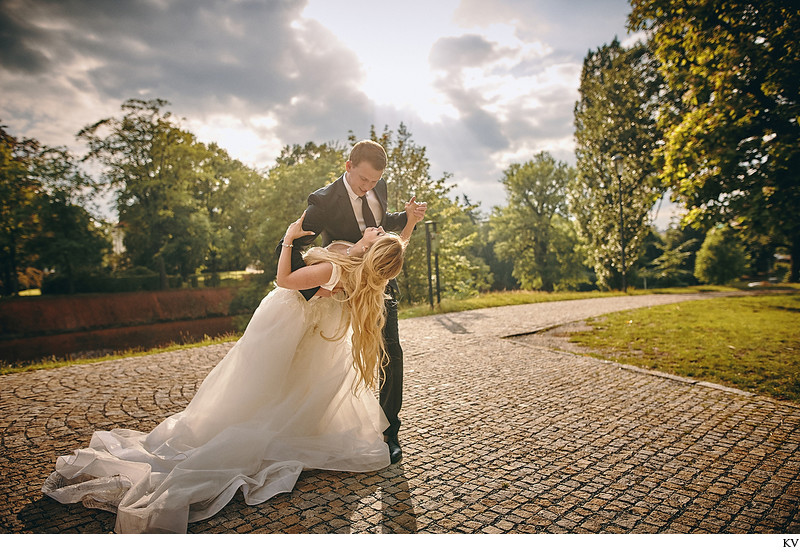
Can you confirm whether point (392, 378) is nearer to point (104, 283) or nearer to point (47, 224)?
point (47, 224)

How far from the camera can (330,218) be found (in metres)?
3.47

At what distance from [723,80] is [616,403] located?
11.3 m

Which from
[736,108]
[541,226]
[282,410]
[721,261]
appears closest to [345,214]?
[282,410]

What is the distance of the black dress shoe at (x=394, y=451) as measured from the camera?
3221 millimetres

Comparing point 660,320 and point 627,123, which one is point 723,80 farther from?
point 627,123

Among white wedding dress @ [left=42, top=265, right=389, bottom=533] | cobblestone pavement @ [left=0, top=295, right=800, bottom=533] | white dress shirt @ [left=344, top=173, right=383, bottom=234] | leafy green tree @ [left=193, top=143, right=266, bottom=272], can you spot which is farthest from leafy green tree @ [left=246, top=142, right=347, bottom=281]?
white wedding dress @ [left=42, top=265, right=389, bottom=533]

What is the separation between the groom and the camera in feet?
10.8

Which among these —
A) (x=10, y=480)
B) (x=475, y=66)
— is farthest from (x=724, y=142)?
(x=10, y=480)

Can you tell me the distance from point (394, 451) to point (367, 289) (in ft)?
4.17

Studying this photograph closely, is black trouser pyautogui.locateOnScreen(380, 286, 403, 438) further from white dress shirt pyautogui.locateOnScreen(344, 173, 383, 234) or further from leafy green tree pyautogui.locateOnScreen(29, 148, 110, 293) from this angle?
leafy green tree pyautogui.locateOnScreen(29, 148, 110, 293)

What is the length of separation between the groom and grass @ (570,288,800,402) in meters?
4.10

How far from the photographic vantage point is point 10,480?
9.74ft

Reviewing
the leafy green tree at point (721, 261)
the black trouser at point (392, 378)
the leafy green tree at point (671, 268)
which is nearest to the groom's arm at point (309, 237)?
the black trouser at point (392, 378)

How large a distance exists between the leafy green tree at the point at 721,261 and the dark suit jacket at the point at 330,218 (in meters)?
37.1
